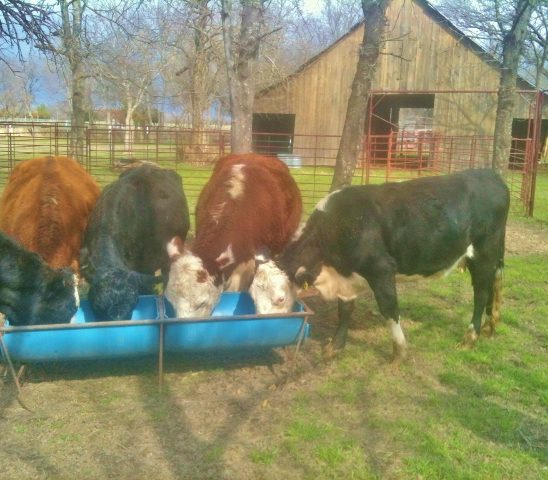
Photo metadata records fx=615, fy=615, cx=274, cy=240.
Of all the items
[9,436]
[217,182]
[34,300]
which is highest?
[217,182]

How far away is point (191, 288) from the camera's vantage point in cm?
463

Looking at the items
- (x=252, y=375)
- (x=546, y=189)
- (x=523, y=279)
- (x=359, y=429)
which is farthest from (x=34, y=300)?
(x=546, y=189)

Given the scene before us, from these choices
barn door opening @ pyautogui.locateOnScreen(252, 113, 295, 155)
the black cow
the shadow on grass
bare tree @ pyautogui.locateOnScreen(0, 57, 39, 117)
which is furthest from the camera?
barn door opening @ pyautogui.locateOnScreen(252, 113, 295, 155)

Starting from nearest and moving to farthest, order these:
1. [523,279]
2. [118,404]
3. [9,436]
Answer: [9,436], [118,404], [523,279]

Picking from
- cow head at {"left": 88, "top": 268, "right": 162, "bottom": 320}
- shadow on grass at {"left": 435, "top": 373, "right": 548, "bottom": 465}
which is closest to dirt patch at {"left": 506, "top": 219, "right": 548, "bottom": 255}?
shadow on grass at {"left": 435, "top": 373, "right": 548, "bottom": 465}

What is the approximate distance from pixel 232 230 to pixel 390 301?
149 cm

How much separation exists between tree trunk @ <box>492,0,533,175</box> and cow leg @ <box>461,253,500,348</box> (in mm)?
7705

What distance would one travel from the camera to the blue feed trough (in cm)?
411

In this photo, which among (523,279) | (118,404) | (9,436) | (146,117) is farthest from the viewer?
(146,117)

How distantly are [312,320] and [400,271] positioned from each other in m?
1.29

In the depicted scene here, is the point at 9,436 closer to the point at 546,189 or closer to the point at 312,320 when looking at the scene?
the point at 312,320

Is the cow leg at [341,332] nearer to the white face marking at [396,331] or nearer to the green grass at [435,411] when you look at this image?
the green grass at [435,411]

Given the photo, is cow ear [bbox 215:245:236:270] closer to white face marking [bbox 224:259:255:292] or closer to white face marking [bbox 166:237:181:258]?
white face marking [bbox 224:259:255:292]

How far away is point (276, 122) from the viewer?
28516 mm
